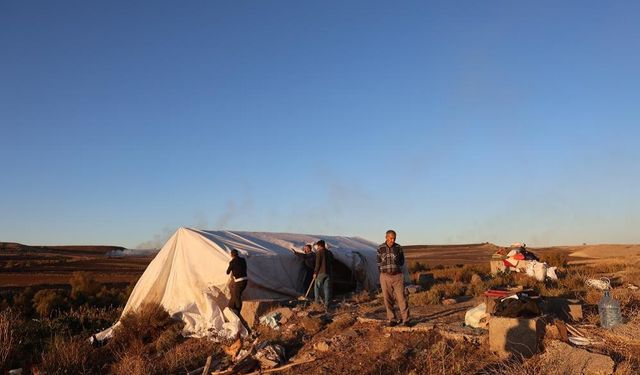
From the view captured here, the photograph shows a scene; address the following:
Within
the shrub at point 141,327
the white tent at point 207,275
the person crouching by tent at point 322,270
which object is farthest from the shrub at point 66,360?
the person crouching by tent at point 322,270

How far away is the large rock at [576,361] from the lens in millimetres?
6688

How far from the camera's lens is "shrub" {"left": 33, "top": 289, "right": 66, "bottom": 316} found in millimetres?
20497

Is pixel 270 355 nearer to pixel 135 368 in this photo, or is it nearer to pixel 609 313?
pixel 135 368

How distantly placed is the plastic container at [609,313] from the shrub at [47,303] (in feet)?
60.9

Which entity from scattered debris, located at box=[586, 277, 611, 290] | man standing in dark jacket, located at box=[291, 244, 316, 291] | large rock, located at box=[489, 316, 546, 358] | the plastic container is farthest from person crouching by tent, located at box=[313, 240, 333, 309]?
scattered debris, located at box=[586, 277, 611, 290]

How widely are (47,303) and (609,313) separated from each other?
65.4 feet

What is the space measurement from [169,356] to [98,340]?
337cm

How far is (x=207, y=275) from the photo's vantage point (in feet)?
50.4

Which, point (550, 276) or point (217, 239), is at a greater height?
point (217, 239)

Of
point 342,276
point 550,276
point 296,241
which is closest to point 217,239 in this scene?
point 296,241

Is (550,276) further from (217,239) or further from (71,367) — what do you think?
(71,367)

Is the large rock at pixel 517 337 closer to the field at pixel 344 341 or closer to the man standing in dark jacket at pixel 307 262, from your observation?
the field at pixel 344 341

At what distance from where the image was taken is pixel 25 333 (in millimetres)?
13602

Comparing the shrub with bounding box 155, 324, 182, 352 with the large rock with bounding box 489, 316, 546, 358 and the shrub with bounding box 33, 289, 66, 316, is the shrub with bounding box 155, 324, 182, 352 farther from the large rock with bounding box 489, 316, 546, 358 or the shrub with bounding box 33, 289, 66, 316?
the shrub with bounding box 33, 289, 66, 316
